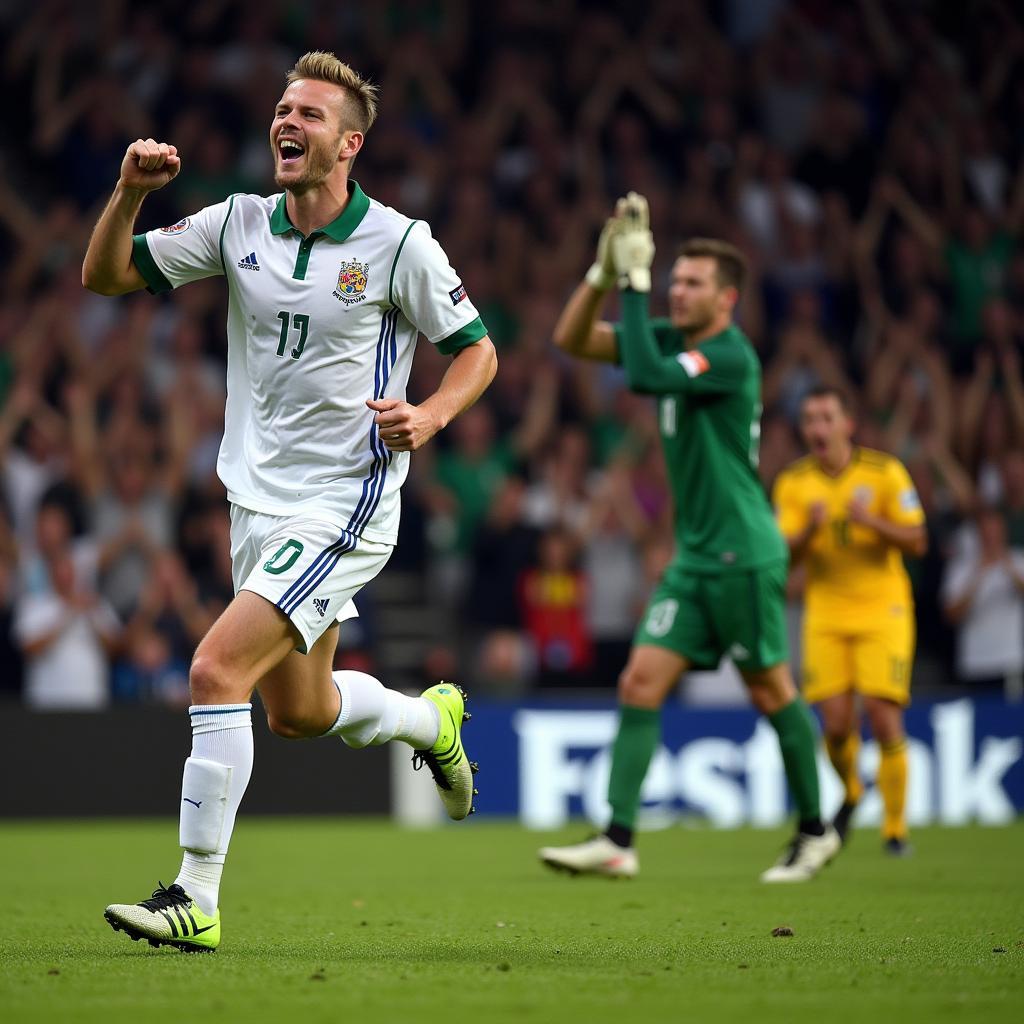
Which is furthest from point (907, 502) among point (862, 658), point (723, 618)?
point (723, 618)

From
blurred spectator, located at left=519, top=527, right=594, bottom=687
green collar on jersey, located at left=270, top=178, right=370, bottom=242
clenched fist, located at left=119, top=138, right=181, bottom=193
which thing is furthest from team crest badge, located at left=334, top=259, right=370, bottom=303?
blurred spectator, located at left=519, top=527, right=594, bottom=687

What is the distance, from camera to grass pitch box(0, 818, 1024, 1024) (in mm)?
4305

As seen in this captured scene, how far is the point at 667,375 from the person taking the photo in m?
7.86

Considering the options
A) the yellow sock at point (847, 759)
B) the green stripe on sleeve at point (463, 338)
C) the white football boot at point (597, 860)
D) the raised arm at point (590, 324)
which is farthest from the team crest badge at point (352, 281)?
the yellow sock at point (847, 759)

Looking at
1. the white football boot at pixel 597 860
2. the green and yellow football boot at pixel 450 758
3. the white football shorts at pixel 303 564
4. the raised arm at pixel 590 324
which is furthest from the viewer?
the raised arm at pixel 590 324

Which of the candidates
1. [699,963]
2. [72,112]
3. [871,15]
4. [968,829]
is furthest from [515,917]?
[871,15]

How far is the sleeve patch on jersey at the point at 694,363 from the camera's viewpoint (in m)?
7.92

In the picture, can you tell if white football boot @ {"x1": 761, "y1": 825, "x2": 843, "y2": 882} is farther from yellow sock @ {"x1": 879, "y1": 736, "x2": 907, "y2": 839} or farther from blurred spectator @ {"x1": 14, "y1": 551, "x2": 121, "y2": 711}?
blurred spectator @ {"x1": 14, "y1": 551, "x2": 121, "y2": 711}

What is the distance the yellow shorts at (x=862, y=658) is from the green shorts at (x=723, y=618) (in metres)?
1.69

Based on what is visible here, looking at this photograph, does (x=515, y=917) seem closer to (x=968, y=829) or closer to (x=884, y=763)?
(x=884, y=763)

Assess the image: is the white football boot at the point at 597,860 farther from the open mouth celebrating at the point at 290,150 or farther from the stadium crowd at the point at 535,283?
the stadium crowd at the point at 535,283

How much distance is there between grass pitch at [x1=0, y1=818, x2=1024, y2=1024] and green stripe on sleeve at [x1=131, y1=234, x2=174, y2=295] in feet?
6.97

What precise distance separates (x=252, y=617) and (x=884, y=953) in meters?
2.15

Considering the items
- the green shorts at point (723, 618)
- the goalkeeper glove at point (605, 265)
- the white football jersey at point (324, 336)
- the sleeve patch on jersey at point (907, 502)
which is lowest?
the green shorts at point (723, 618)
